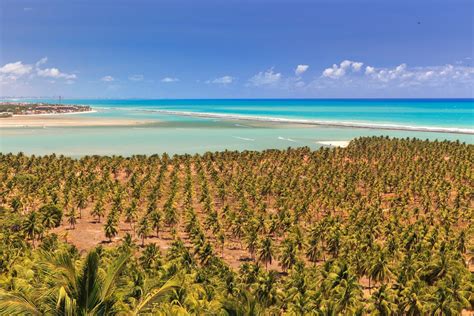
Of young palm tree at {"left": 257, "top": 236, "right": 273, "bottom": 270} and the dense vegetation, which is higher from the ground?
the dense vegetation

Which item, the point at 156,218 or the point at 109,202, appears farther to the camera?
the point at 109,202

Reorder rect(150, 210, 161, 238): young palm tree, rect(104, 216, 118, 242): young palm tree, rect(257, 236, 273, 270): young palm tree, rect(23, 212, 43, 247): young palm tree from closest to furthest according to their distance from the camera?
rect(257, 236, 273, 270): young palm tree → rect(23, 212, 43, 247): young palm tree → rect(104, 216, 118, 242): young palm tree → rect(150, 210, 161, 238): young palm tree

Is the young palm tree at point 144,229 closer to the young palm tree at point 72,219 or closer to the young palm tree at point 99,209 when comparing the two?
the young palm tree at point 99,209

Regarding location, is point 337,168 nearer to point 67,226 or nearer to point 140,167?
point 140,167

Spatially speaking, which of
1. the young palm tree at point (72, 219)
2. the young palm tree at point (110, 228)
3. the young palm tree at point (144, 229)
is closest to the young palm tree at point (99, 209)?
the young palm tree at point (72, 219)

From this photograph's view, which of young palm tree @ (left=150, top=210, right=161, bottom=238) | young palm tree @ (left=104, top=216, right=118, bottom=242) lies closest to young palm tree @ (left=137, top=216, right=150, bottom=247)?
young palm tree @ (left=150, top=210, right=161, bottom=238)

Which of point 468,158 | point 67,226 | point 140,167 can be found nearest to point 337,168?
point 468,158

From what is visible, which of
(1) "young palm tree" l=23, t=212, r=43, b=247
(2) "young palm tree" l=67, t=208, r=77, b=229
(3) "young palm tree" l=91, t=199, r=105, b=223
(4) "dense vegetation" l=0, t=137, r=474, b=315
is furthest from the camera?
(3) "young palm tree" l=91, t=199, r=105, b=223

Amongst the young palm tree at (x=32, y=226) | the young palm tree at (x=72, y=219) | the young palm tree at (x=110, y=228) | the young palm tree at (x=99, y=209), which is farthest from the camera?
the young palm tree at (x=99, y=209)

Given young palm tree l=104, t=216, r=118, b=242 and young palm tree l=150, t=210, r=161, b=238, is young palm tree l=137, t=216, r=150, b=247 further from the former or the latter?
young palm tree l=104, t=216, r=118, b=242
